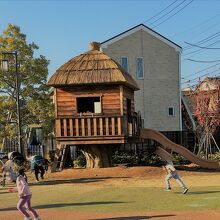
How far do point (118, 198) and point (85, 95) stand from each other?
9.74m

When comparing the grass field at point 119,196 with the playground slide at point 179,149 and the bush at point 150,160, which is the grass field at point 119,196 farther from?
the bush at point 150,160

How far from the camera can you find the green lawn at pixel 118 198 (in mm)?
12930

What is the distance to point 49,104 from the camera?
1200 inches

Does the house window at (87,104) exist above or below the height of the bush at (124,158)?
above

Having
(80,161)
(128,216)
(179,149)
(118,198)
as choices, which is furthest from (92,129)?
(128,216)

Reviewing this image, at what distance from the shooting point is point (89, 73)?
23.9 m

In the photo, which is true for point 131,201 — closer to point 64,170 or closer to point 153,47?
point 64,170

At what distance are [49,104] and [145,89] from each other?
30.4 ft

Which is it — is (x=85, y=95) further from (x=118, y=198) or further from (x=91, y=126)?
(x=118, y=198)

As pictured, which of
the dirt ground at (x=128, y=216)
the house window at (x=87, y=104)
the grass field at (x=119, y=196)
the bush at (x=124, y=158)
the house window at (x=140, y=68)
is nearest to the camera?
the dirt ground at (x=128, y=216)

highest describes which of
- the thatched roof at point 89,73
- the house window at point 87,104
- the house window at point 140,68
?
the house window at point 140,68

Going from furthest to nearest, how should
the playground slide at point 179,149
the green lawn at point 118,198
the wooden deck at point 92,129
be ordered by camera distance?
the playground slide at point 179,149 → the wooden deck at point 92,129 → the green lawn at point 118,198

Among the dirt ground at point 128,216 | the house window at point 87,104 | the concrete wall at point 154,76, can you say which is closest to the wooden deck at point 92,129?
the house window at point 87,104

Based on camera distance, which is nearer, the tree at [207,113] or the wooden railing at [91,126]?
the wooden railing at [91,126]
